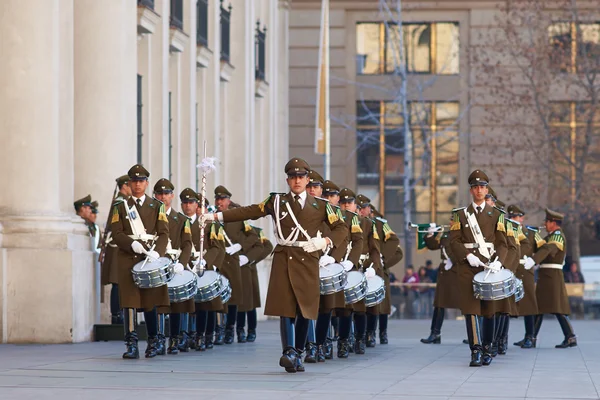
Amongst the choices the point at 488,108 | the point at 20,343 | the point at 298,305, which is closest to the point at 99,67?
the point at 20,343

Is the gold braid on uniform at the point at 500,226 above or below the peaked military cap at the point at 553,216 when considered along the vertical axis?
above

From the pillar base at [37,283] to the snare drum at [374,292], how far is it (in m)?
3.70

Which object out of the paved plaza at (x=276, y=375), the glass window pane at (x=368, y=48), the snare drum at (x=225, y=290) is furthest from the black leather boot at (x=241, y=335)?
the glass window pane at (x=368, y=48)

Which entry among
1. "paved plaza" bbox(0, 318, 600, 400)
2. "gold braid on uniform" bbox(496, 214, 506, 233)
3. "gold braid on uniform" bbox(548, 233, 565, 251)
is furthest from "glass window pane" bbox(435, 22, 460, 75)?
"gold braid on uniform" bbox(496, 214, 506, 233)

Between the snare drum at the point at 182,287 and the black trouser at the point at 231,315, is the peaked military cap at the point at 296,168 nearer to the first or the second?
the snare drum at the point at 182,287

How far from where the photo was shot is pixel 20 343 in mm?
20469

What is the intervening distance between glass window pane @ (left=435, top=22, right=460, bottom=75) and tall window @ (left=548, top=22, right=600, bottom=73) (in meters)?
3.63

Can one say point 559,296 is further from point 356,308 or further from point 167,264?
point 167,264

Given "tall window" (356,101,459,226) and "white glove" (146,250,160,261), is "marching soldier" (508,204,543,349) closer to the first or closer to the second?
"white glove" (146,250,160,261)

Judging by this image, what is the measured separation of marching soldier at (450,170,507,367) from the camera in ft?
58.1

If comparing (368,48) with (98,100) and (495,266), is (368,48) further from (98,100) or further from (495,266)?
(495,266)

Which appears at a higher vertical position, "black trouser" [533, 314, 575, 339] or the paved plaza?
the paved plaza

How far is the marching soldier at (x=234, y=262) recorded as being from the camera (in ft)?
73.2

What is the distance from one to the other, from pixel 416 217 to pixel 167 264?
30.0m
